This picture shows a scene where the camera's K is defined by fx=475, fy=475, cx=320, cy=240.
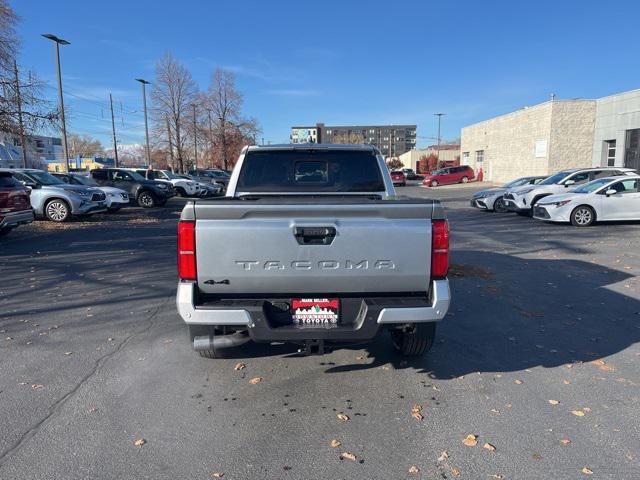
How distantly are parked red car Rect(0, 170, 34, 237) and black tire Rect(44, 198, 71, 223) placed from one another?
3283 mm

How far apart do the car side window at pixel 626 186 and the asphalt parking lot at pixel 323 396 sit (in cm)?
825

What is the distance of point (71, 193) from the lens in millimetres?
14922

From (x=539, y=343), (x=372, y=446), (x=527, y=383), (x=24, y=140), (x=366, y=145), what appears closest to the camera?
(x=372, y=446)

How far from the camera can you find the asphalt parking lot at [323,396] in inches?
115

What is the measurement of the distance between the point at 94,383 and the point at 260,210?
214 cm

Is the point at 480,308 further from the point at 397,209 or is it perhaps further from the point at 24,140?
the point at 24,140

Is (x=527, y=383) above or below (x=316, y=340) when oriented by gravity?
below

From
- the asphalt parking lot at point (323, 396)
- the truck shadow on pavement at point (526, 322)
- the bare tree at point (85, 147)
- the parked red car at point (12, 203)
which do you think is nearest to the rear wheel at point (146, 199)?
the parked red car at point (12, 203)

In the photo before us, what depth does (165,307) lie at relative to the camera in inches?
243

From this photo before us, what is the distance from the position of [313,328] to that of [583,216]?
42.9 feet

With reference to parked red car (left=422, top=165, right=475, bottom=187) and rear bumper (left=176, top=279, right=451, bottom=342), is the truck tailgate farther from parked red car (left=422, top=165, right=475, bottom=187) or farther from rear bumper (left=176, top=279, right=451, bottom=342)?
parked red car (left=422, top=165, right=475, bottom=187)

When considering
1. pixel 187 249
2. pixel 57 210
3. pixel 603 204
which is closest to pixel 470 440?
pixel 187 249

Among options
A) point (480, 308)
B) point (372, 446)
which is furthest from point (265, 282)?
point (480, 308)

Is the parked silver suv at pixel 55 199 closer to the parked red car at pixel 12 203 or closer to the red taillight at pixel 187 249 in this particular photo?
the parked red car at pixel 12 203
